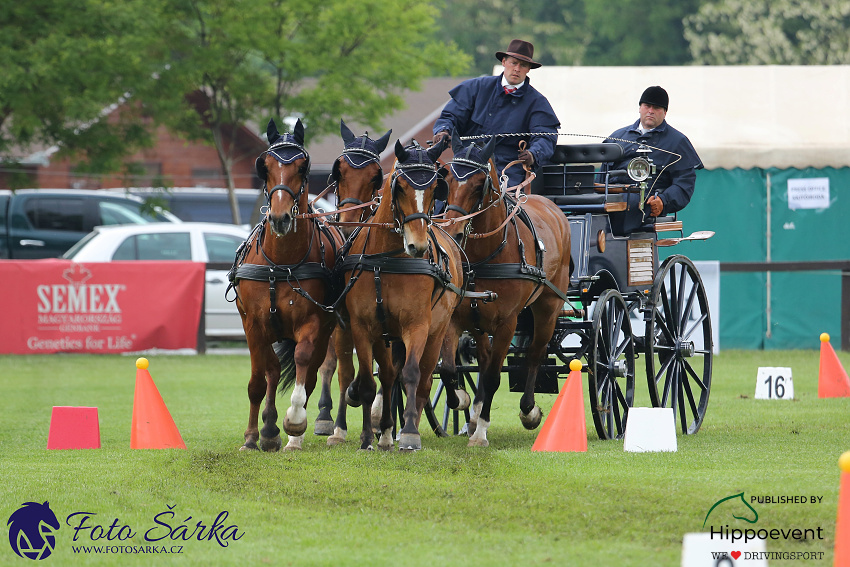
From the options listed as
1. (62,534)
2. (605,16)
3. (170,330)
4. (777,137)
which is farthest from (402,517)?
(605,16)

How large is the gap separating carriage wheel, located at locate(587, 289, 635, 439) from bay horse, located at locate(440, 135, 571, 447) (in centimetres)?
41

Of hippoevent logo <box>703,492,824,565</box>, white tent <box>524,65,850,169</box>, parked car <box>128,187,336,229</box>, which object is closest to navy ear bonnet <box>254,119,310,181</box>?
hippoevent logo <box>703,492,824,565</box>

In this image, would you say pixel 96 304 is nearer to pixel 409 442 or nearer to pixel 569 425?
pixel 409 442

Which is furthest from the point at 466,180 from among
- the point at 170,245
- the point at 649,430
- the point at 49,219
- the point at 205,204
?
the point at 205,204

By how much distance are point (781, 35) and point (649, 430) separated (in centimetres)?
3740

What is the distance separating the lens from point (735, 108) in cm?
1909

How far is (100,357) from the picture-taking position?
17.4 m

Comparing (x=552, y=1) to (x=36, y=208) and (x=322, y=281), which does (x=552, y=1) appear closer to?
(x=36, y=208)

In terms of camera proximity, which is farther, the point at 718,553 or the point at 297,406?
the point at 297,406

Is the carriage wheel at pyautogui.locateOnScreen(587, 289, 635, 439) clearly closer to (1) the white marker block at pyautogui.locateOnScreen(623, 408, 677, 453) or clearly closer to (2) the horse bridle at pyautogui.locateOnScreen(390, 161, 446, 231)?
(1) the white marker block at pyautogui.locateOnScreen(623, 408, 677, 453)

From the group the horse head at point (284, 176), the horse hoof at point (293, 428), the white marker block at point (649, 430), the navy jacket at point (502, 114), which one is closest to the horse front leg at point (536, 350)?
the navy jacket at point (502, 114)

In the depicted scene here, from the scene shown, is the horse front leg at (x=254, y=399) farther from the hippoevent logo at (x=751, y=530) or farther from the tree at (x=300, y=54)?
the tree at (x=300, y=54)

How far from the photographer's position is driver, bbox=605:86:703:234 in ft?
32.4

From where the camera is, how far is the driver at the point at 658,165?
32.4 ft
